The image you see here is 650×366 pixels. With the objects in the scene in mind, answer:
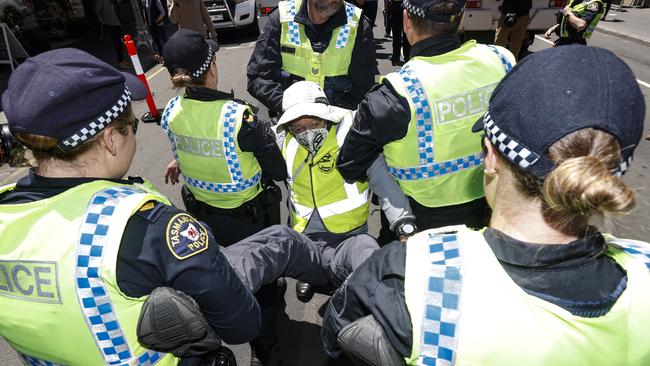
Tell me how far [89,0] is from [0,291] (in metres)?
12.8

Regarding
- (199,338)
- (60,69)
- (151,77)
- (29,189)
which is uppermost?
(60,69)

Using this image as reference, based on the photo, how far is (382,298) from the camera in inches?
40.9

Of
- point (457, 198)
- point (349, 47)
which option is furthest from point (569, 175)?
point (349, 47)

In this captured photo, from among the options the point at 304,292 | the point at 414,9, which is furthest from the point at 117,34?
the point at 414,9

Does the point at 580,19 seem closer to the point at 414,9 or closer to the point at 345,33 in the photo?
the point at 345,33

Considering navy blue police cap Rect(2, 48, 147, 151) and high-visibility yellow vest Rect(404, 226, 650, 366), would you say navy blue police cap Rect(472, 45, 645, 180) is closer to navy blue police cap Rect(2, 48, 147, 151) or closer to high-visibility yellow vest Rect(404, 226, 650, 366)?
high-visibility yellow vest Rect(404, 226, 650, 366)

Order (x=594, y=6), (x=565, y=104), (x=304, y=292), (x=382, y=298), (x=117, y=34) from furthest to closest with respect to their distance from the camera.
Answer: (x=117, y=34) → (x=594, y=6) → (x=304, y=292) → (x=382, y=298) → (x=565, y=104)

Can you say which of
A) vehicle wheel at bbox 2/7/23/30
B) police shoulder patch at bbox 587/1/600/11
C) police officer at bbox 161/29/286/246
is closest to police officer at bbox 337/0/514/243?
police officer at bbox 161/29/286/246

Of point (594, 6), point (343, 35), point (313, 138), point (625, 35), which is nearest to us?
point (313, 138)

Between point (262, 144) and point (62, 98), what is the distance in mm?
1130

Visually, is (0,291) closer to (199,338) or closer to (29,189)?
(29,189)

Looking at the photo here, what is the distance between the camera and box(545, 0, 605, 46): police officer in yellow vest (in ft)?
19.4

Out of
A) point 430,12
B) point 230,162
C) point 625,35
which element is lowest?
point 625,35

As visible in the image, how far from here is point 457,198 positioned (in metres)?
2.05
